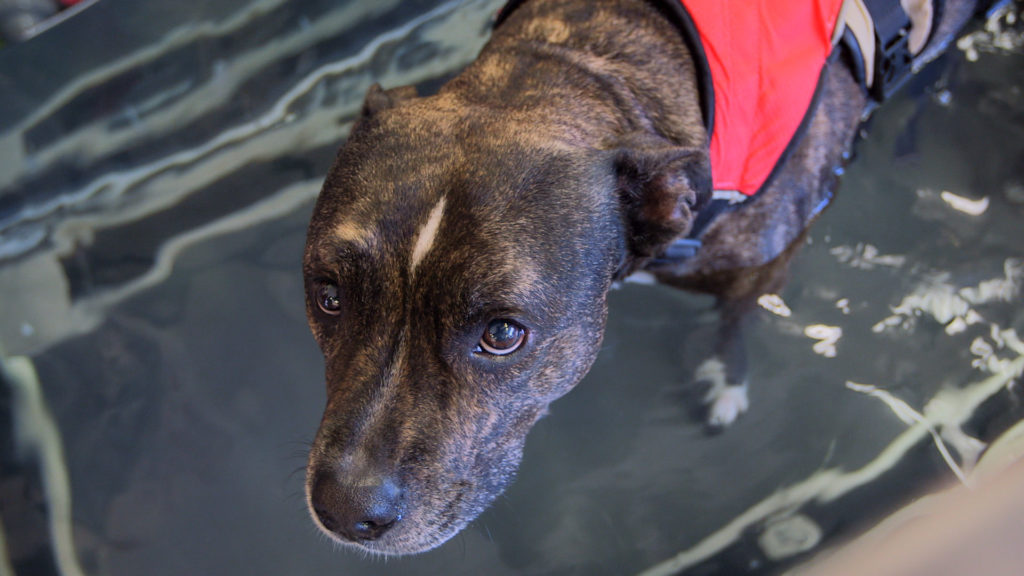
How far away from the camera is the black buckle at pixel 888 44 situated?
299 centimetres

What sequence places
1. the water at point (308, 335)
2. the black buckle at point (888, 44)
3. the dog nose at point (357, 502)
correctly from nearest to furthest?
the dog nose at point (357, 502)
the black buckle at point (888, 44)
the water at point (308, 335)

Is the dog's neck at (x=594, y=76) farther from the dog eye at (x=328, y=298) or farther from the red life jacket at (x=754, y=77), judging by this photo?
the dog eye at (x=328, y=298)

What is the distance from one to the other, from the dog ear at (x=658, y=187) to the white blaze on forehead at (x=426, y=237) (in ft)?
1.97

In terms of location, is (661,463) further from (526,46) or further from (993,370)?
(526,46)

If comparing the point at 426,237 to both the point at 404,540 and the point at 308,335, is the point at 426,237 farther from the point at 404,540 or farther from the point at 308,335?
the point at 308,335

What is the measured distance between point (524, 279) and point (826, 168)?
5.76ft

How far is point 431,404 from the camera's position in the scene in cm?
208

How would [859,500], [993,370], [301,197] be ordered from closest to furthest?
[859,500], [993,370], [301,197]

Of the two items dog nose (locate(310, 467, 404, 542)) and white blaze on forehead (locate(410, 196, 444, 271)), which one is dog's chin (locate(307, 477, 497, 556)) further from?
white blaze on forehead (locate(410, 196, 444, 271))

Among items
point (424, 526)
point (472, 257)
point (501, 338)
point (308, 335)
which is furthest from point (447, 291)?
point (308, 335)

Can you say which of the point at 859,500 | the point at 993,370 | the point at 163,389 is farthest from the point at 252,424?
the point at 993,370

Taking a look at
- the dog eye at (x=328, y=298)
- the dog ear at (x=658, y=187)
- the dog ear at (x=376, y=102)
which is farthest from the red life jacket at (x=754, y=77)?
the dog eye at (x=328, y=298)

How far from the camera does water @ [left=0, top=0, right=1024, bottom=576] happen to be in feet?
11.0

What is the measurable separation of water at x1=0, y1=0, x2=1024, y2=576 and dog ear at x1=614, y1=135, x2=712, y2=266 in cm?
139
